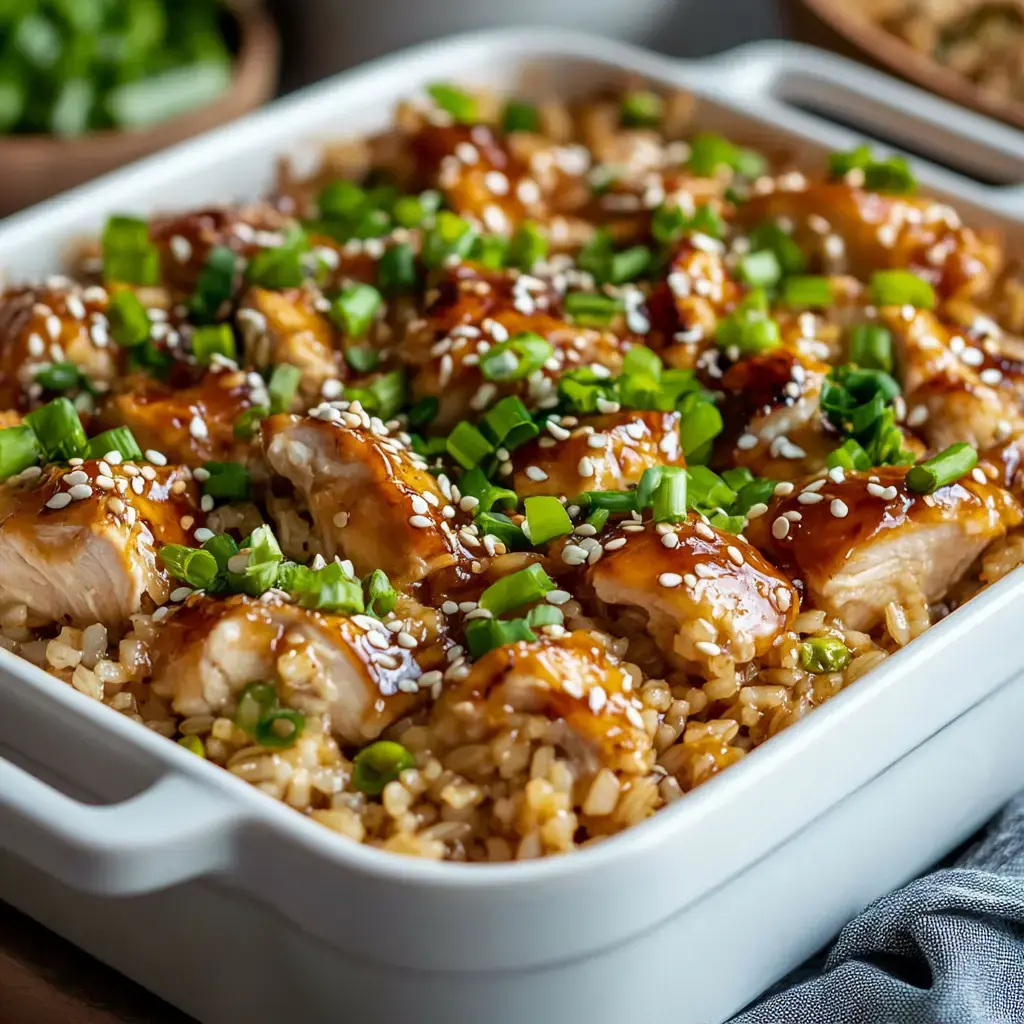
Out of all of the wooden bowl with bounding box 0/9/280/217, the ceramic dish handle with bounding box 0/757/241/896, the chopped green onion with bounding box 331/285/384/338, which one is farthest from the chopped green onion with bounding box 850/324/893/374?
the wooden bowl with bounding box 0/9/280/217

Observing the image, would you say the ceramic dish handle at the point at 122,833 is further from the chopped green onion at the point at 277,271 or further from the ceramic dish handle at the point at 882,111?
the ceramic dish handle at the point at 882,111

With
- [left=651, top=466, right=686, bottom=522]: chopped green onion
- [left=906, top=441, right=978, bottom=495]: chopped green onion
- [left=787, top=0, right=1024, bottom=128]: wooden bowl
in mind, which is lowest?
[left=651, top=466, right=686, bottom=522]: chopped green onion

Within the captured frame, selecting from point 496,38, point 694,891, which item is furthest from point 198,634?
point 496,38

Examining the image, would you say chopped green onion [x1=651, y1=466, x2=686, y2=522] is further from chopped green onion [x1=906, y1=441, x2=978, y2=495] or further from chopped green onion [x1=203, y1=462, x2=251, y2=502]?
chopped green onion [x1=203, y1=462, x2=251, y2=502]

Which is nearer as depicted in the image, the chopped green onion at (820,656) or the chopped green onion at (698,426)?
the chopped green onion at (820,656)

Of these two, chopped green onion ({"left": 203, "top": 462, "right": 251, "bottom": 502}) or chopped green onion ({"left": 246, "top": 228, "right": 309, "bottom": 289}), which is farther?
chopped green onion ({"left": 246, "top": 228, "right": 309, "bottom": 289})

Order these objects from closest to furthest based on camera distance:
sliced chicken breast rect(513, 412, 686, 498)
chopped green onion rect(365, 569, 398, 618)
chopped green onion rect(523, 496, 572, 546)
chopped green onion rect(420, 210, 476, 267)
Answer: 1. chopped green onion rect(365, 569, 398, 618)
2. chopped green onion rect(523, 496, 572, 546)
3. sliced chicken breast rect(513, 412, 686, 498)
4. chopped green onion rect(420, 210, 476, 267)

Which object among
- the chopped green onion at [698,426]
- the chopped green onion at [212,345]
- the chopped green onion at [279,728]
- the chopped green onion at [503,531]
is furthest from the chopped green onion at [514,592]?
the chopped green onion at [212,345]
